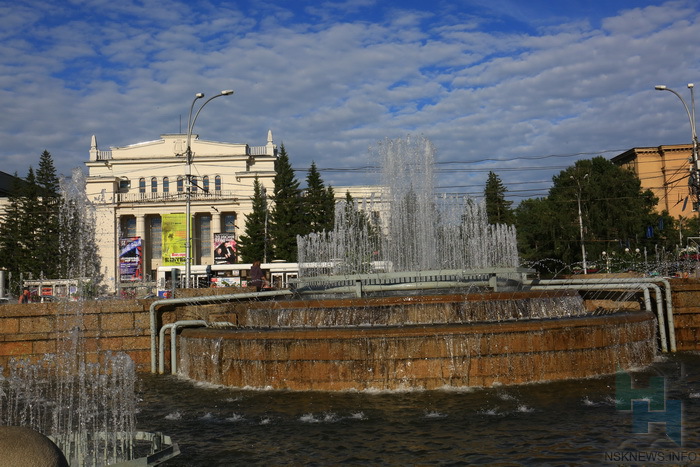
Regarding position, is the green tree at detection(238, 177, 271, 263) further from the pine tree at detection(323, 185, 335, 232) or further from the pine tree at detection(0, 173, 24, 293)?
the pine tree at detection(0, 173, 24, 293)

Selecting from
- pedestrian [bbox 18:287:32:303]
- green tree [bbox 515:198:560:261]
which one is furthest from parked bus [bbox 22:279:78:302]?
green tree [bbox 515:198:560:261]

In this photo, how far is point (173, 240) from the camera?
1950 inches

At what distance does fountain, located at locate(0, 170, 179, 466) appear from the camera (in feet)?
18.2

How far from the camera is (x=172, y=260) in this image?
4809 centimetres

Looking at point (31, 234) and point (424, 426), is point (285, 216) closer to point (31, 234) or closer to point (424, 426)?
point (31, 234)

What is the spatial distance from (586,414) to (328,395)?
3296 millimetres

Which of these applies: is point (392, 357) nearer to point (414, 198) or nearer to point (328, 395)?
point (328, 395)

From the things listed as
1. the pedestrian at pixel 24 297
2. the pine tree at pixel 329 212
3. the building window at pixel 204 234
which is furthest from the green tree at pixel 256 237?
the pedestrian at pixel 24 297

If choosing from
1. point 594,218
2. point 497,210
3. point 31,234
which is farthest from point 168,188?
point 594,218

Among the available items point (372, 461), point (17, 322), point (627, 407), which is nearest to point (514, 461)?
point (372, 461)

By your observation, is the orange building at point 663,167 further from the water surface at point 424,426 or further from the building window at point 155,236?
the water surface at point 424,426

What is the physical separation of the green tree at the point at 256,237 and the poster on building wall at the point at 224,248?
137 cm

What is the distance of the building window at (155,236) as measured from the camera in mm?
59281

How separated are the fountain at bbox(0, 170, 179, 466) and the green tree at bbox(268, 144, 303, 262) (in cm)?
3639
